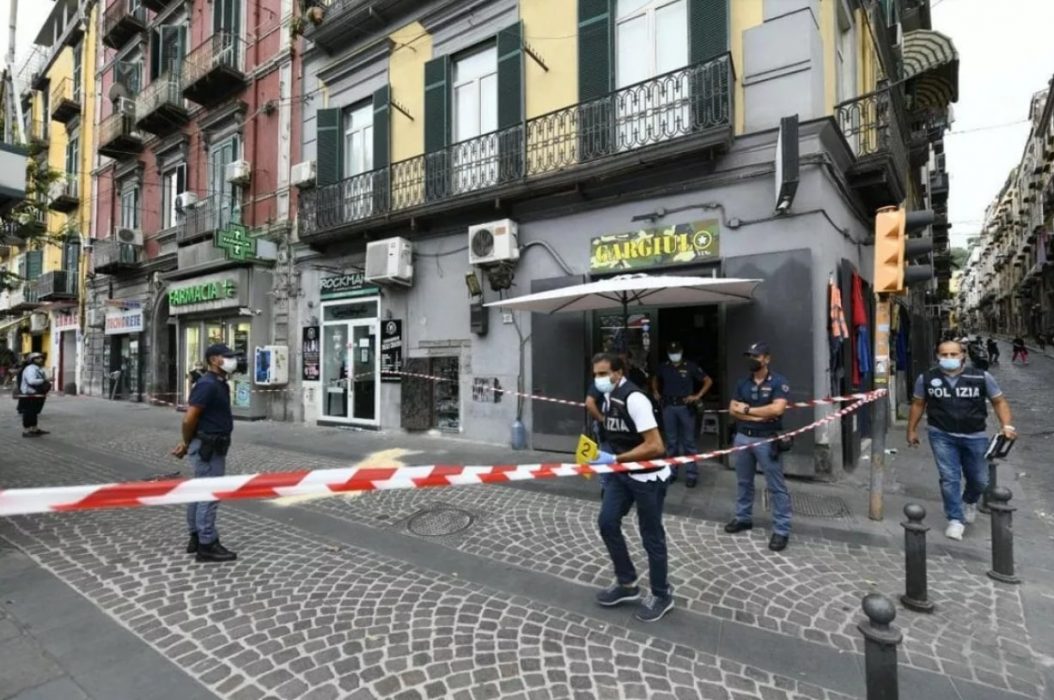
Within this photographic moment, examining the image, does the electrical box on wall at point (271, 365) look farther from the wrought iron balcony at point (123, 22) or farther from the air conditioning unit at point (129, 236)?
the wrought iron balcony at point (123, 22)

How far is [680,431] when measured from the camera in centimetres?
686

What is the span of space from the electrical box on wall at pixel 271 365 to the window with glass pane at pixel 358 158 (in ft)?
12.7

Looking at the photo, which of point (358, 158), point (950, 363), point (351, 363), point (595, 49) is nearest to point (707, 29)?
point (595, 49)

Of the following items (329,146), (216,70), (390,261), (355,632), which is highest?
(216,70)

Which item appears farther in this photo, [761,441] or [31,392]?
[31,392]

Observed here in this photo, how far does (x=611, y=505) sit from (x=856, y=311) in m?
6.98

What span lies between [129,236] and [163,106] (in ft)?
14.9

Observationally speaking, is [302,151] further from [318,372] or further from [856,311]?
[856,311]

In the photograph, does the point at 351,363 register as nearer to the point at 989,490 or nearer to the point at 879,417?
the point at 879,417

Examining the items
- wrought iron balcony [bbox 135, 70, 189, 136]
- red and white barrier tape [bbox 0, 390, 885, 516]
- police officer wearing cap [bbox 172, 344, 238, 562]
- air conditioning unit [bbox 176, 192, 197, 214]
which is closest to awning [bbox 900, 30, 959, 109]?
red and white barrier tape [bbox 0, 390, 885, 516]

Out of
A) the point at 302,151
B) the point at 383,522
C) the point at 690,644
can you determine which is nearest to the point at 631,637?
the point at 690,644

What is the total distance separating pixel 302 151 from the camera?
1266 centimetres

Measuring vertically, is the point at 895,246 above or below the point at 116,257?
below

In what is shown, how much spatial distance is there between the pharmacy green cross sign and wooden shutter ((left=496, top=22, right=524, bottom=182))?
22.7ft
